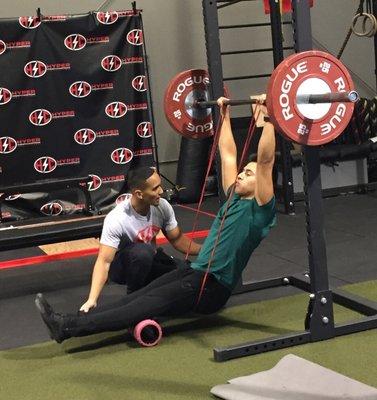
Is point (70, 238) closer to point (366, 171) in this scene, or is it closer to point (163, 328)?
point (163, 328)

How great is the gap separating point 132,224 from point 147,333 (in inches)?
21.9

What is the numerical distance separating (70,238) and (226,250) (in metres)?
1.29

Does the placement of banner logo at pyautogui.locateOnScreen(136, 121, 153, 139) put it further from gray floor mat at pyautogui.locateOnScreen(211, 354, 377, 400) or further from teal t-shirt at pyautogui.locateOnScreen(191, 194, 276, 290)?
Result: gray floor mat at pyautogui.locateOnScreen(211, 354, 377, 400)

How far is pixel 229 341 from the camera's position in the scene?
122 inches

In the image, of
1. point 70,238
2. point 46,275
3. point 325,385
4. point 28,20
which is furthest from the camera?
point 28,20

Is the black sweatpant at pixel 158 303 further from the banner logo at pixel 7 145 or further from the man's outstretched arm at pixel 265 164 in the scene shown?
the banner logo at pixel 7 145

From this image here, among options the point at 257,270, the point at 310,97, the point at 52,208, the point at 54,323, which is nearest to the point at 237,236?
the point at 310,97

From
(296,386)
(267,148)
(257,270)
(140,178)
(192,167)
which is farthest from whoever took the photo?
(192,167)

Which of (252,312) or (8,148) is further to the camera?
(8,148)

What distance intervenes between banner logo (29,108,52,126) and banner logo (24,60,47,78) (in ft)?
1.07

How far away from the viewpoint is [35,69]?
649cm

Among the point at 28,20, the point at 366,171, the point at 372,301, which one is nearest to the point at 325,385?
the point at 372,301

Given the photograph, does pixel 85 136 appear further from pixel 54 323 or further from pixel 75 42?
pixel 54 323

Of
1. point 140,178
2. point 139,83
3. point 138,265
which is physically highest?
point 139,83
